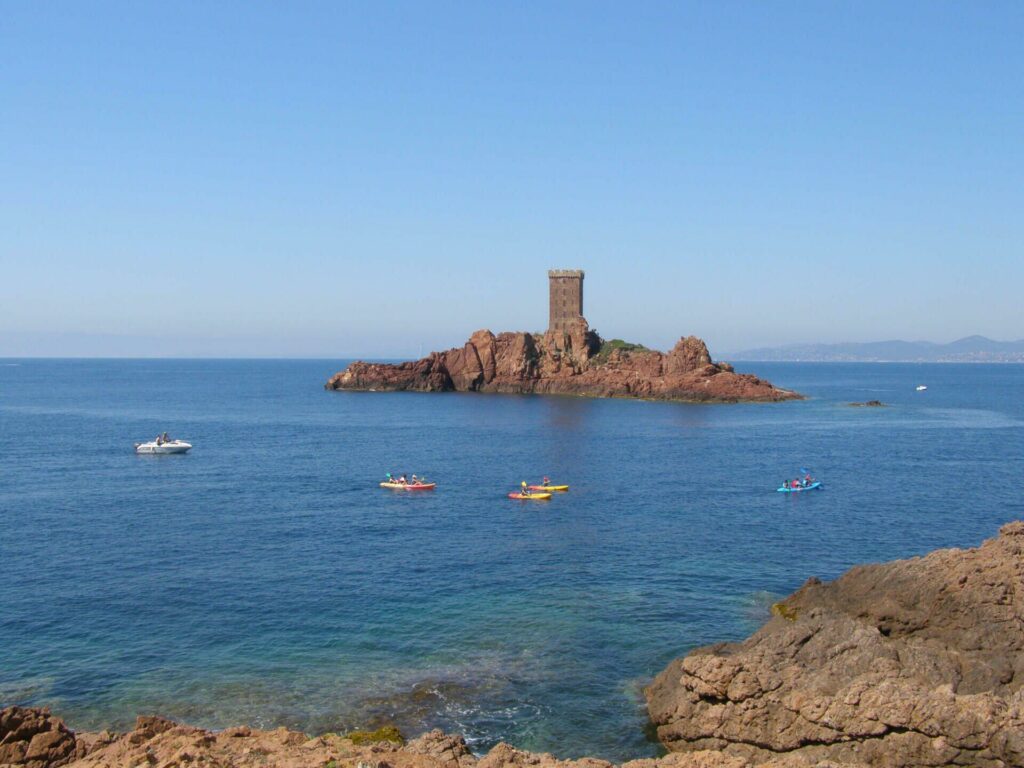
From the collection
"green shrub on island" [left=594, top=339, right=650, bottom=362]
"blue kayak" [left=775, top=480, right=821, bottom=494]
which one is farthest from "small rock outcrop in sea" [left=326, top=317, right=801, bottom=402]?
"blue kayak" [left=775, top=480, right=821, bottom=494]

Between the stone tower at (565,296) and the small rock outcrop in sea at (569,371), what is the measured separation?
306 centimetres

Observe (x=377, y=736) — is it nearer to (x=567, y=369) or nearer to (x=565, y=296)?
(x=567, y=369)

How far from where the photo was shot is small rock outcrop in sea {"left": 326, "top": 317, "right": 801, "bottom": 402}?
546 ft

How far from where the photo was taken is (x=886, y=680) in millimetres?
25203

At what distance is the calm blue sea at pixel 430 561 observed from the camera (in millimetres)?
31500

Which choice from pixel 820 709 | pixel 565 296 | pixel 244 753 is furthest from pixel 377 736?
pixel 565 296

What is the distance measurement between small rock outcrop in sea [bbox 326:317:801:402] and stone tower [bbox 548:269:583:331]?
120 inches

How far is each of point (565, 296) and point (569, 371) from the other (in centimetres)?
2290

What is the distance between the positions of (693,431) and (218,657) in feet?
284

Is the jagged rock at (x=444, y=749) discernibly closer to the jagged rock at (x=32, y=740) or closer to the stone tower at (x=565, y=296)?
the jagged rock at (x=32, y=740)

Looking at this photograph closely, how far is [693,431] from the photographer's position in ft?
372

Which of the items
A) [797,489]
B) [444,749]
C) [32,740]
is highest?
[32,740]

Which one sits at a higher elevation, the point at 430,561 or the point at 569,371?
the point at 569,371

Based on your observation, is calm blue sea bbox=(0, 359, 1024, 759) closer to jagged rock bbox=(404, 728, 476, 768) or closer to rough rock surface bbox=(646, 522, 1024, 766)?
rough rock surface bbox=(646, 522, 1024, 766)
